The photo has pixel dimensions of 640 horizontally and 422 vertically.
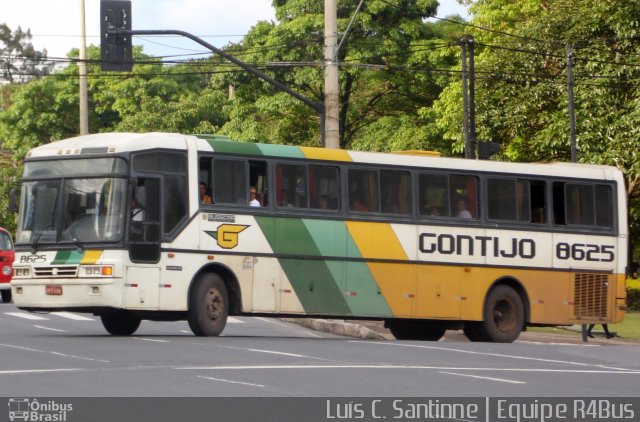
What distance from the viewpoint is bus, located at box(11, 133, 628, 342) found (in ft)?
74.2

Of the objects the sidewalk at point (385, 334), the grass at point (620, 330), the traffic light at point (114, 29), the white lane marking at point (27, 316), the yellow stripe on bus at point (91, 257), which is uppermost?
the traffic light at point (114, 29)

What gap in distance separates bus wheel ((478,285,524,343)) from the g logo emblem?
546cm

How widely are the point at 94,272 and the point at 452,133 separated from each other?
2984cm

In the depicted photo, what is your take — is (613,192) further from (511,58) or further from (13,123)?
(13,123)

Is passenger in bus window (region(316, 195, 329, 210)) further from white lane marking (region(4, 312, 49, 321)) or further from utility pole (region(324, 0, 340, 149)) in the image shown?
white lane marking (region(4, 312, 49, 321))

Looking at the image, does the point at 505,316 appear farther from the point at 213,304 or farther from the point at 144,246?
the point at 144,246

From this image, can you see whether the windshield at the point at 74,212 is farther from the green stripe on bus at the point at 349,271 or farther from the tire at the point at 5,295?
the tire at the point at 5,295

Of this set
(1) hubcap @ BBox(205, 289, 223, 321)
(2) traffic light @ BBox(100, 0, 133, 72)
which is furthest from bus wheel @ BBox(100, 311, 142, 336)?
(2) traffic light @ BBox(100, 0, 133, 72)

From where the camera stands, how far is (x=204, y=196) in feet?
76.7

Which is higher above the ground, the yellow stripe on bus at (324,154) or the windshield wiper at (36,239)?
the yellow stripe on bus at (324,154)

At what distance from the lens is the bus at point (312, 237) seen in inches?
891

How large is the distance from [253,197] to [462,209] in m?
4.37
